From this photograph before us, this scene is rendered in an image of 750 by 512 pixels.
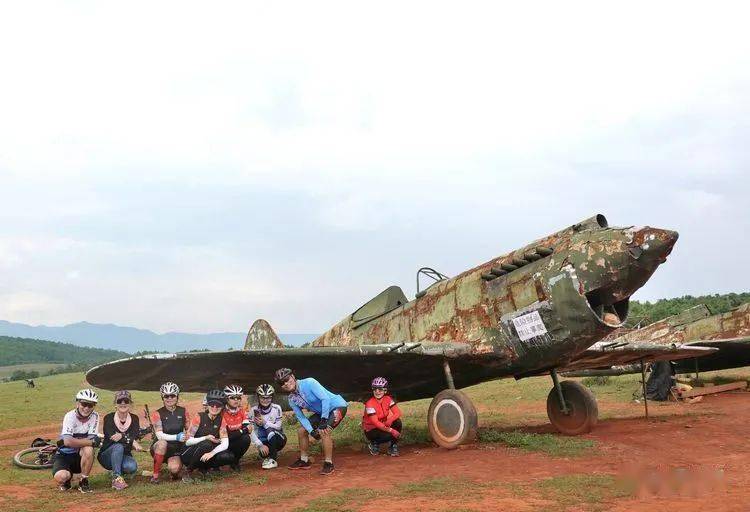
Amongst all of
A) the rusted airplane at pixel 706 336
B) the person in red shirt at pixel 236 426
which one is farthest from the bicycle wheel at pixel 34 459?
the rusted airplane at pixel 706 336

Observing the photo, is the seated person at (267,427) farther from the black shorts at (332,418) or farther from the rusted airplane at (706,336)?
the rusted airplane at (706,336)

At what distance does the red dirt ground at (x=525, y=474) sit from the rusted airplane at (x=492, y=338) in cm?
92

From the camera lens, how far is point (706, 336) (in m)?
19.2

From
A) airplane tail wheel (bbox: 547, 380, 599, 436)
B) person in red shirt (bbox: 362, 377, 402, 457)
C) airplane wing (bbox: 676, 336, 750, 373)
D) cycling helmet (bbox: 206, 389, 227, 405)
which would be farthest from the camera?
airplane wing (bbox: 676, 336, 750, 373)

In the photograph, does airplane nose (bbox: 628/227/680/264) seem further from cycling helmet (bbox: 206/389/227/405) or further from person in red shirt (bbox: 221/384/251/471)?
cycling helmet (bbox: 206/389/227/405)

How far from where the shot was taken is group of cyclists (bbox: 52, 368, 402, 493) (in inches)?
312

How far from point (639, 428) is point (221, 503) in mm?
7670

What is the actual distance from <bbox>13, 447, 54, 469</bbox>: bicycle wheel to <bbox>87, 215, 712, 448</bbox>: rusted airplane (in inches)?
105

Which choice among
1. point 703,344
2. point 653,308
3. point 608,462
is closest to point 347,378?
point 608,462

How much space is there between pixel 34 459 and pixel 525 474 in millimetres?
8511

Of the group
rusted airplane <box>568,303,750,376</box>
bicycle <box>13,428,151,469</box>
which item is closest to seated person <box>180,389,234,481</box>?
bicycle <box>13,428,151,469</box>

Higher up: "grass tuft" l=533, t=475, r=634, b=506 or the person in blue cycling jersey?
the person in blue cycling jersey

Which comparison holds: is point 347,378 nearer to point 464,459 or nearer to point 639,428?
point 464,459

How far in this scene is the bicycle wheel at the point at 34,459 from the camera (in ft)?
33.0
